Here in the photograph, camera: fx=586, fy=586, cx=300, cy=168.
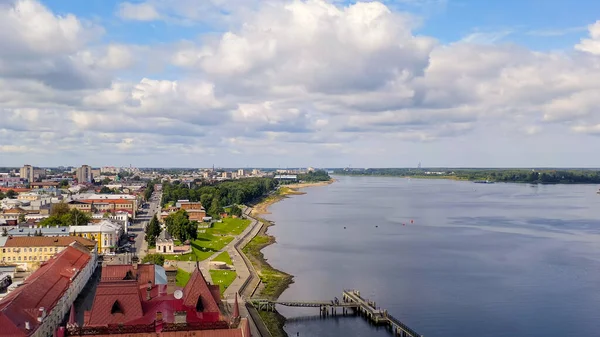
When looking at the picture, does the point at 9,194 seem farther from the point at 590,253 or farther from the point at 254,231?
the point at 590,253

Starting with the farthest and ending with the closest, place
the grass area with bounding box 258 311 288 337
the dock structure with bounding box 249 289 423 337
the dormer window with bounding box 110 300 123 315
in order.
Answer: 1. the dock structure with bounding box 249 289 423 337
2. the grass area with bounding box 258 311 288 337
3. the dormer window with bounding box 110 300 123 315

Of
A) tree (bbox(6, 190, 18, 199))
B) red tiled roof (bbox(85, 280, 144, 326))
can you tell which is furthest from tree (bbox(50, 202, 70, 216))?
red tiled roof (bbox(85, 280, 144, 326))

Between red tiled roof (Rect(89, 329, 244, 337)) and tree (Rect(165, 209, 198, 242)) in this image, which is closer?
red tiled roof (Rect(89, 329, 244, 337))

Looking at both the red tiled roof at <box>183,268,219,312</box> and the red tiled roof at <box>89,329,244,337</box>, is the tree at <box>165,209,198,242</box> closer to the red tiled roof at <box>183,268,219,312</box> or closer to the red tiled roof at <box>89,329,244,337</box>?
the red tiled roof at <box>183,268,219,312</box>

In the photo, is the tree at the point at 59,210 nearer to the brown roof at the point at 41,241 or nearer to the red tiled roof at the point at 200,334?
the brown roof at the point at 41,241

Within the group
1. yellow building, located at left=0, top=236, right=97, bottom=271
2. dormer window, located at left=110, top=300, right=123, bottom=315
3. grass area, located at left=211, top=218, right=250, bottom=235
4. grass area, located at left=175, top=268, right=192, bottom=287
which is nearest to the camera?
dormer window, located at left=110, top=300, right=123, bottom=315

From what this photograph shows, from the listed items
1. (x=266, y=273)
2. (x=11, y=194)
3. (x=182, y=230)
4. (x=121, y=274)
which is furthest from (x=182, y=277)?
(x=11, y=194)

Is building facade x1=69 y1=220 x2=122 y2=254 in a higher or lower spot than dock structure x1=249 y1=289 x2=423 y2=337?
higher

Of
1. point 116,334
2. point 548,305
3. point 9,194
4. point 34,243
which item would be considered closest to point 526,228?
point 548,305
